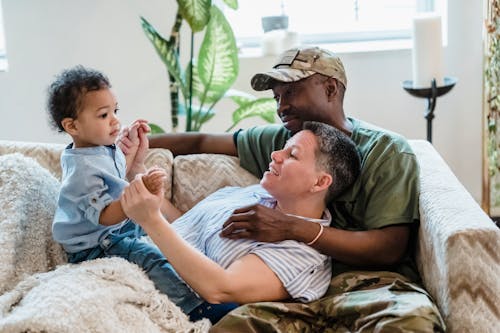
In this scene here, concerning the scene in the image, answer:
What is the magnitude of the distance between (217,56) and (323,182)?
3.04 ft

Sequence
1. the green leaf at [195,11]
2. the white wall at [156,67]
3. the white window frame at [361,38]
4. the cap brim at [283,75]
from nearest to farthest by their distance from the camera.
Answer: the cap brim at [283,75] < the green leaf at [195,11] < the white wall at [156,67] < the white window frame at [361,38]

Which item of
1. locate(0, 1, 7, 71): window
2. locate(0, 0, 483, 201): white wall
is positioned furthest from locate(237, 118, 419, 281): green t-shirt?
locate(0, 1, 7, 71): window

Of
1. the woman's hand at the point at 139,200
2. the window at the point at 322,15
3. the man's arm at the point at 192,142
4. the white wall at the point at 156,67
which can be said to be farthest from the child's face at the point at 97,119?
the window at the point at 322,15

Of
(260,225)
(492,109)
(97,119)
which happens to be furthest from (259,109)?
(97,119)

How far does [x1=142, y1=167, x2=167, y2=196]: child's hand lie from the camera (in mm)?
1636

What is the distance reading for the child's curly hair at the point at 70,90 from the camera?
66.2 inches

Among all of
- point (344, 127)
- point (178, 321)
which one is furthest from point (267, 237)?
point (344, 127)

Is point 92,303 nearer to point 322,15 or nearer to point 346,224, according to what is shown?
point 346,224

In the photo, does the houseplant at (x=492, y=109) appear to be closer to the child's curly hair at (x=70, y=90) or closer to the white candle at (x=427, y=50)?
the white candle at (x=427, y=50)

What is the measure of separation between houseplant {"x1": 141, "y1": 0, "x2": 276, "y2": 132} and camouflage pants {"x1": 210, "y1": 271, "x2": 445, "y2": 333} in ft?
3.53

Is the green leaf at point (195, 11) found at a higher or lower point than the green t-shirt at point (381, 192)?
higher

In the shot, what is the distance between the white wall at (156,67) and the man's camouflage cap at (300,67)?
3.80ft

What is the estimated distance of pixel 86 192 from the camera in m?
1.71

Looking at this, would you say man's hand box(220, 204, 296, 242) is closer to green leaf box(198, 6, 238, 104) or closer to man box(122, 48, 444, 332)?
man box(122, 48, 444, 332)
